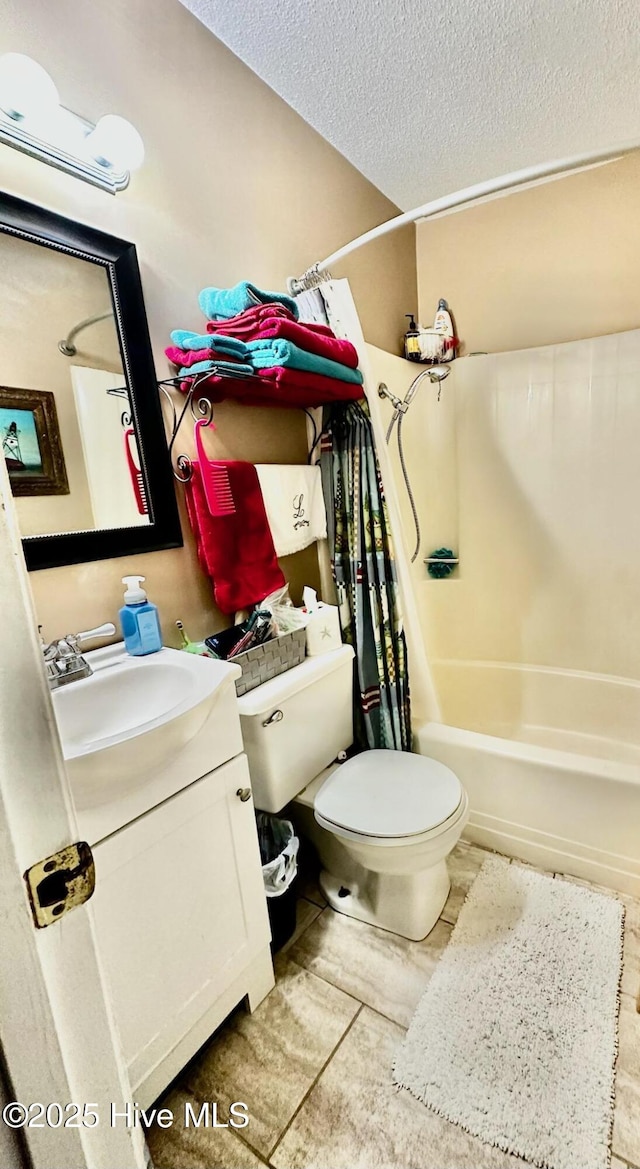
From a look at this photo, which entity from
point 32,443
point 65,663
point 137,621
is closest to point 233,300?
point 32,443

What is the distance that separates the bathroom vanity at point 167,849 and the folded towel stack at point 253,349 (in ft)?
2.48

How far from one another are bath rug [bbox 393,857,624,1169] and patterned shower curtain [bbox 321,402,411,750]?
24.2 inches

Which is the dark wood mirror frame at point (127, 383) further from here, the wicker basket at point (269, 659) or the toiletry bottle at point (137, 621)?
the wicker basket at point (269, 659)

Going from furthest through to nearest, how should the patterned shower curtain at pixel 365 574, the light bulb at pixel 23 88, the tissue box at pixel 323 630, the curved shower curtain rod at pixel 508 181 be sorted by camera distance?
the patterned shower curtain at pixel 365 574 < the tissue box at pixel 323 630 < the curved shower curtain rod at pixel 508 181 < the light bulb at pixel 23 88

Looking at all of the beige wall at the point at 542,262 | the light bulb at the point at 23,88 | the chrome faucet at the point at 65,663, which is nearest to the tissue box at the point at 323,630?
the chrome faucet at the point at 65,663

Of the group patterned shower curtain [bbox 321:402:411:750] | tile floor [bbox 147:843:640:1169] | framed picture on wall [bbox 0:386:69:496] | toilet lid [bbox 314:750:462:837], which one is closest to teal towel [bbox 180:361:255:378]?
framed picture on wall [bbox 0:386:69:496]

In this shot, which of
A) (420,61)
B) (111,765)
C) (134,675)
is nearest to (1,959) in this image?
(111,765)

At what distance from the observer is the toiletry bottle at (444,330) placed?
7.29ft

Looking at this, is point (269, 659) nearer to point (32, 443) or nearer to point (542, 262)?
point (32, 443)

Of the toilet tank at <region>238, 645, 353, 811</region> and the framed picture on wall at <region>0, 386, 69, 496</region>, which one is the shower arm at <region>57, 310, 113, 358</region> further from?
the toilet tank at <region>238, 645, 353, 811</region>

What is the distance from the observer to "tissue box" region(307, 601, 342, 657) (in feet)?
4.92

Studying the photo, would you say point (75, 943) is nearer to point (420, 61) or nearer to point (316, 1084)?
point (316, 1084)

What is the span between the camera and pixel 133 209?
119 cm

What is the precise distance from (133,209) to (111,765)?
1.31 metres
